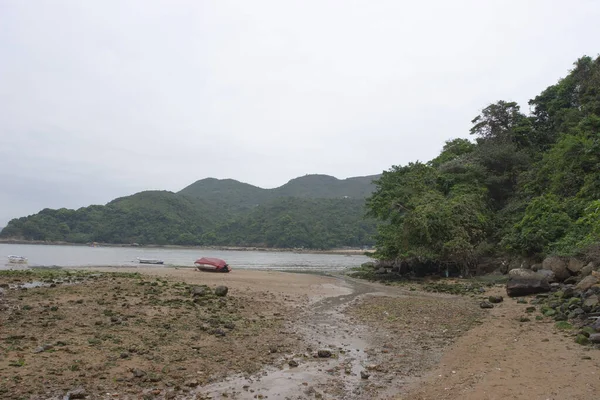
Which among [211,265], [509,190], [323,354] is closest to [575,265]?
[323,354]

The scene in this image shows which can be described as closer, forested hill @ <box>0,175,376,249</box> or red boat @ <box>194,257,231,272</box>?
red boat @ <box>194,257,231,272</box>

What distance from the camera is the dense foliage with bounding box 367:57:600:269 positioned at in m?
24.0

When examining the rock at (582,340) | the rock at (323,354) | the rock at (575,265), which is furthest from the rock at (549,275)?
the rock at (323,354)

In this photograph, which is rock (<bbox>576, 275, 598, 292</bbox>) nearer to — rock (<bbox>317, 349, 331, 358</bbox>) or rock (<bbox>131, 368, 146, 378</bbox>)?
rock (<bbox>317, 349, 331, 358</bbox>)

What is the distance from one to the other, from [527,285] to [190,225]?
4969 inches

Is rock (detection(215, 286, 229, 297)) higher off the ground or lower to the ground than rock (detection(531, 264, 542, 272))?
lower

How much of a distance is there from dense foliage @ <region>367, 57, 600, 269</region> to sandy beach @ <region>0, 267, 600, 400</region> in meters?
11.7

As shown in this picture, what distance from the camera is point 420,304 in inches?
673

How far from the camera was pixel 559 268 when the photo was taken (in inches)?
722

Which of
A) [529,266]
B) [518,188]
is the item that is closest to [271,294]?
[529,266]

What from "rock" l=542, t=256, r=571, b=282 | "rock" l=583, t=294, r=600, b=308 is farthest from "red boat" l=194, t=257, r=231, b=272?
"rock" l=583, t=294, r=600, b=308

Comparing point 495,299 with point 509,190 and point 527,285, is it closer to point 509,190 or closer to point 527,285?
point 527,285

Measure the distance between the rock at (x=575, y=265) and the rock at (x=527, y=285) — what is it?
1877 millimetres

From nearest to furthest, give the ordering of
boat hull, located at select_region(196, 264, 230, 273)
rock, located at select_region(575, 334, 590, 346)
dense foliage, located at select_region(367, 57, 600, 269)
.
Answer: rock, located at select_region(575, 334, 590, 346) < dense foliage, located at select_region(367, 57, 600, 269) < boat hull, located at select_region(196, 264, 230, 273)
